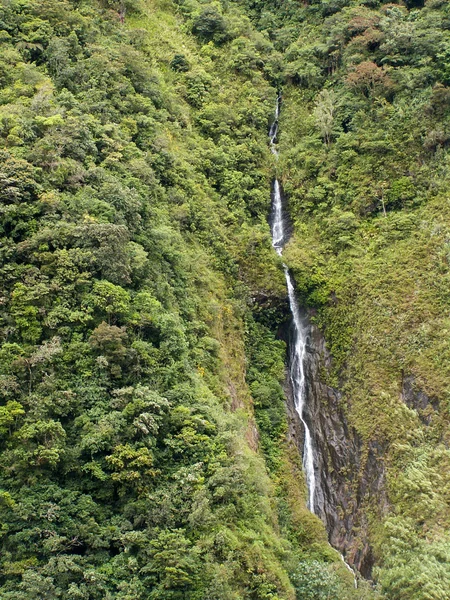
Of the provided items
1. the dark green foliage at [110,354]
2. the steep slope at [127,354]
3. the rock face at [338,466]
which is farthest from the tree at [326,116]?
the rock face at [338,466]

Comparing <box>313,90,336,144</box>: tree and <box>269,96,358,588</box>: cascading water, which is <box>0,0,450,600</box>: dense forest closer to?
<box>313,90,336,144</box>: tree

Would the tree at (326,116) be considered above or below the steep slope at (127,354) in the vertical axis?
above

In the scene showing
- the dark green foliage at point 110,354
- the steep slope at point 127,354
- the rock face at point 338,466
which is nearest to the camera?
the dark green foliage at point 110,354

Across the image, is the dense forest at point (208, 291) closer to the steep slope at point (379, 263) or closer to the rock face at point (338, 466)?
the steep slope at point (379, 263)

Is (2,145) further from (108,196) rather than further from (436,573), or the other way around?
(436,573)

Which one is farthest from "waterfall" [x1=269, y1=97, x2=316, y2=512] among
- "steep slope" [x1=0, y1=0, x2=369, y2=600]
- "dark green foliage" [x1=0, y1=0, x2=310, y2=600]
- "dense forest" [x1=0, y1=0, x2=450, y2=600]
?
"dark green foliage" [x1=0, y1=0, x2=310, y2=600]

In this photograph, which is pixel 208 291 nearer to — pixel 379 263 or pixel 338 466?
pixel 379 263
